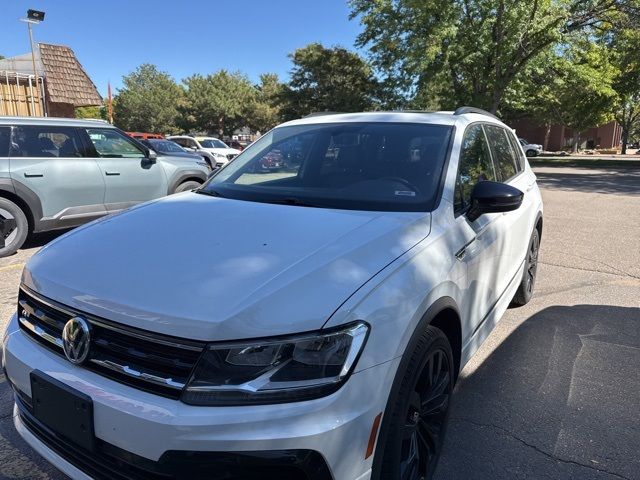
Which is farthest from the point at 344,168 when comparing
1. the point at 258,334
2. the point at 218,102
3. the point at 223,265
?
the point at 218,102

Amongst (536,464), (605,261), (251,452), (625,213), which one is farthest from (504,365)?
(625,213)

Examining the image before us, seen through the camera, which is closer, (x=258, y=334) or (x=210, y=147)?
(x=258, y=334)

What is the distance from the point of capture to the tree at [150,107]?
62688 millimetres

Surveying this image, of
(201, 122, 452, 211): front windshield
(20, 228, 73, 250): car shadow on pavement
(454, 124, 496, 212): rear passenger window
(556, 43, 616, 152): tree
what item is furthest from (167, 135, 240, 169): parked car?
(454, 124, 496, 212): rear passenger window

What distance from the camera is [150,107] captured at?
206ft

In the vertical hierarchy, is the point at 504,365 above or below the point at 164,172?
below

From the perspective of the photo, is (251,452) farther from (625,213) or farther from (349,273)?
(625,213)

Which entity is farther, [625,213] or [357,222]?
→ [625,213]

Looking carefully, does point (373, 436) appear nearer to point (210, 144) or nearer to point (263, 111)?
point (210, 144)

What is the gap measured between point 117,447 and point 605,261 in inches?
256

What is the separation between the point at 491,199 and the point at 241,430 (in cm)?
182

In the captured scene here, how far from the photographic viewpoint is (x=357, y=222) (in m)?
2.36

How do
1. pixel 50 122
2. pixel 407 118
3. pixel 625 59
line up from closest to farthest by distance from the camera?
pixel 407 118, pixel 50 122, pixel 625 59

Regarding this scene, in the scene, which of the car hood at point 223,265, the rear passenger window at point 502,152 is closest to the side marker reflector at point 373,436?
the car hood at point 223,265
